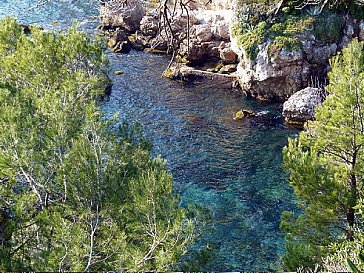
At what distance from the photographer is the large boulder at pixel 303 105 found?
79.0 ft

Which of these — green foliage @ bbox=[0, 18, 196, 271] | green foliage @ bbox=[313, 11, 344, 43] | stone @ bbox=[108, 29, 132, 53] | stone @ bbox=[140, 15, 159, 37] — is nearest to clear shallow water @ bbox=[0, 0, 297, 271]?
stone @ bbox=[108, 29, 132, 53]

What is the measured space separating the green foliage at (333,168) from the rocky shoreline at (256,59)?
9.68m

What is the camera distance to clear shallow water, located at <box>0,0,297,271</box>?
54.4 feet

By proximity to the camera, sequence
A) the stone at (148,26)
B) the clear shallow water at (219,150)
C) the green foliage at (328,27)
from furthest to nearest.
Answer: the stone at (148,26) < the green foliage at (328,27) < the clear shallow water at (219,150)

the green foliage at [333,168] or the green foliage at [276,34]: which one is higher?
the green foliage at [276,34]

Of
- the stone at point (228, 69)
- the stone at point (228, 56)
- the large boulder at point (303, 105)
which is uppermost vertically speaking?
the stone at point (228, 56)

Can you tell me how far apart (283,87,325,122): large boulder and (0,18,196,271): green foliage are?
14.1m

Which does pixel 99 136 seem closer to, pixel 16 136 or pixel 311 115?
pixel 16 136

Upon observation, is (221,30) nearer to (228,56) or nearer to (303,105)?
(228,56)

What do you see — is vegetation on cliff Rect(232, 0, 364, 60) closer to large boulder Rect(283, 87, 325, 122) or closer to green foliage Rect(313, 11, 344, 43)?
green foliage Rect(313, 11, 344, 43)

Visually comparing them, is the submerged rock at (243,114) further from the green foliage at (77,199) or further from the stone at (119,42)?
the green foliage at (77,199)

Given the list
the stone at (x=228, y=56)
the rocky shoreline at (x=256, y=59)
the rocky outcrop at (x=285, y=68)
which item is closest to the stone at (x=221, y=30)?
the rocky shoreline at (x=256, y=59)

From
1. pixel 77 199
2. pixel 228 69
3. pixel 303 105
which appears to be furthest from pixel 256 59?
pixel 77 199

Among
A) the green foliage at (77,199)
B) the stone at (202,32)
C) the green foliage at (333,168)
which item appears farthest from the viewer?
the stone at (202,32)
